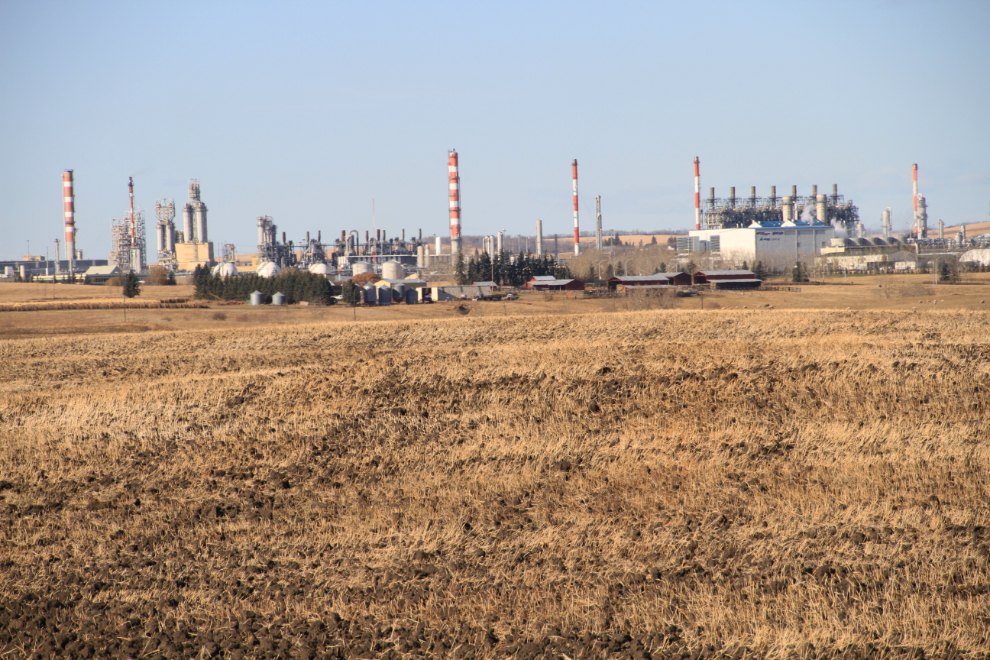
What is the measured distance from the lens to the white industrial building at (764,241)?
5172 inches

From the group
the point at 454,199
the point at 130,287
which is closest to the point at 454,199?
the point at 454,199

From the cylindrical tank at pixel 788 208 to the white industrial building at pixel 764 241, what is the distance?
39.4 feet

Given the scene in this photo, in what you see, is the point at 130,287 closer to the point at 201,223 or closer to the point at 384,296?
the point at 384,296

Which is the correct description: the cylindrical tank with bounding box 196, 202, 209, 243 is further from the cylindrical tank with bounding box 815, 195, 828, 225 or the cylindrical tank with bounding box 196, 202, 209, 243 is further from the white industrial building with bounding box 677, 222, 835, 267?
the cylindrical tank with bounding box 815, 195, 828, 225

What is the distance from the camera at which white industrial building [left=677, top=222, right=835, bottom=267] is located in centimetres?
13138

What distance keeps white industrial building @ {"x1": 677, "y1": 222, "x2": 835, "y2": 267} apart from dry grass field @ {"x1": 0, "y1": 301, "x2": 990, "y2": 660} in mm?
110888

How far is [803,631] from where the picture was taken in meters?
8.02

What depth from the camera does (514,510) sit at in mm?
11781

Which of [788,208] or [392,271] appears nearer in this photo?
[392,271]

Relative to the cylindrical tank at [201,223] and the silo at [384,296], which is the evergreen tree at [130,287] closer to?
the silo at [384,296]

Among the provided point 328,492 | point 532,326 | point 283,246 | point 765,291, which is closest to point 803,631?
point 328,492

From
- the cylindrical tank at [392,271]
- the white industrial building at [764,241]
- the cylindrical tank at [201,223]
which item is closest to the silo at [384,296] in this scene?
the cylindrical tank at [392,271]

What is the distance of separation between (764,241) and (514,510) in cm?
13164

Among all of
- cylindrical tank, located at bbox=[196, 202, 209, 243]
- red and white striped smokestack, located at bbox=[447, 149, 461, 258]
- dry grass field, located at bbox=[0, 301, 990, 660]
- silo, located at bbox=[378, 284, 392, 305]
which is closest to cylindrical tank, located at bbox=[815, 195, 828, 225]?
red and white striped smokestack, located at bbox=[447, 149, 461, 258]
